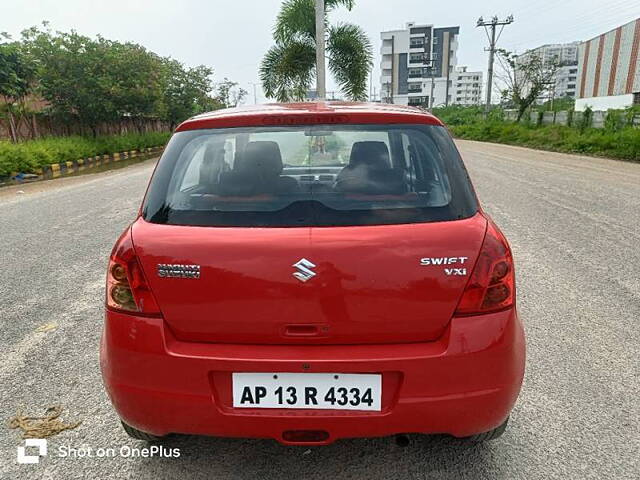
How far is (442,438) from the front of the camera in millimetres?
2395

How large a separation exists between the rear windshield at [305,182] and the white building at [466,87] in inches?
4866

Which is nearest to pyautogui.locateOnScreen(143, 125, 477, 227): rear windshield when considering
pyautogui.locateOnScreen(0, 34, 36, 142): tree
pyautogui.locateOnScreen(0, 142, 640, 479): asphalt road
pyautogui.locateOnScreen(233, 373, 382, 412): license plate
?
pyautogui.locateOnScreen(233, 373, 382, 412): license plate

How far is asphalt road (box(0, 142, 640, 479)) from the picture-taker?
2.21 metres

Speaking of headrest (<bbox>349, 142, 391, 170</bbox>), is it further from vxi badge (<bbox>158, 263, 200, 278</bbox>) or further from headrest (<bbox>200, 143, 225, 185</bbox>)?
vxi badge (<bbox>158, 263, 200, 278</bbox>)

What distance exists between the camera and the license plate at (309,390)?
178 cm

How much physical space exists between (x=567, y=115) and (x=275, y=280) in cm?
2777

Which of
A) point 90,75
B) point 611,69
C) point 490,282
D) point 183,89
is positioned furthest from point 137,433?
point 611,69

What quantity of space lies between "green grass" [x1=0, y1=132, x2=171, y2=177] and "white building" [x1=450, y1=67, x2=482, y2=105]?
334 feet

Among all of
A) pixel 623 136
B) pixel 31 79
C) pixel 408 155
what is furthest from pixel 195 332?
pixel 31 79

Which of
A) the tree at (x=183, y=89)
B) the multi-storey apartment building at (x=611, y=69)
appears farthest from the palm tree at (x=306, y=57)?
the multi-storey apartment building at (x=611, y=69)

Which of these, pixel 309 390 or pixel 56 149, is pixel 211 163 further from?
pixel 56 149

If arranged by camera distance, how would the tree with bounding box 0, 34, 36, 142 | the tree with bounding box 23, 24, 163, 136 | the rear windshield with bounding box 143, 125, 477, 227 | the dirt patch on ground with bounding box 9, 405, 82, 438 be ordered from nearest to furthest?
1. the rear windshield with bounding box 143, 125, 477, 227
2. the dirt patch on ground with bounding box 9, 405, 82, 438
3. the tree with bounding box 0, 34, 36, 142
4. the tree with bounding box 23, 24, 163, 136

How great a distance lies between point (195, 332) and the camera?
1848 millimetres

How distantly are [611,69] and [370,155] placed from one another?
172 feet
